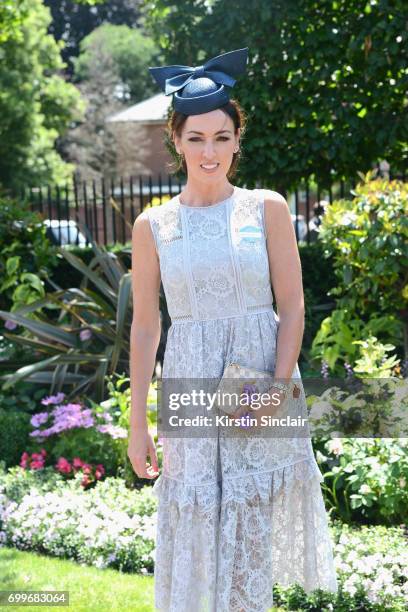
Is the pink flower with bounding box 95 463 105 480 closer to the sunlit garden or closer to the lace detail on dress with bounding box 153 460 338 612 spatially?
the sunlit garden

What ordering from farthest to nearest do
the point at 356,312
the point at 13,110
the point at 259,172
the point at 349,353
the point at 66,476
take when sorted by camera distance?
the point at 13,110, the point at 259,172, the point at 356,312, the point at 349,353, the point at 66,476

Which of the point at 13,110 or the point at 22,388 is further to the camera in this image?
the point at 13,110

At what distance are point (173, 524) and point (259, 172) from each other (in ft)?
17.2

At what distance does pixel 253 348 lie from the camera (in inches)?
101

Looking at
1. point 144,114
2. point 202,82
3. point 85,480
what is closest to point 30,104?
point 144,114

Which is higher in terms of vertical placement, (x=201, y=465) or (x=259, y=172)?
(x=259, y=172)

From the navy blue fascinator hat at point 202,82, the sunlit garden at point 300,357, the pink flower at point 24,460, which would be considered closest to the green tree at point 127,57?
the sunlit garden at point 300,357

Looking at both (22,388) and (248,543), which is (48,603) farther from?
(22,388)

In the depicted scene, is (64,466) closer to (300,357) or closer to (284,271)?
(300,357)

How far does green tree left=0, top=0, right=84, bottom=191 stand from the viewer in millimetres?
21344

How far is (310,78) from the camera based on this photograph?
23.6 feet

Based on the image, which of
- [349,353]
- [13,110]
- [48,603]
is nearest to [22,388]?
[349,353]

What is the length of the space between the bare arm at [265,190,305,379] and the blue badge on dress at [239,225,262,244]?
38 mm

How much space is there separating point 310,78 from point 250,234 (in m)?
5.00
